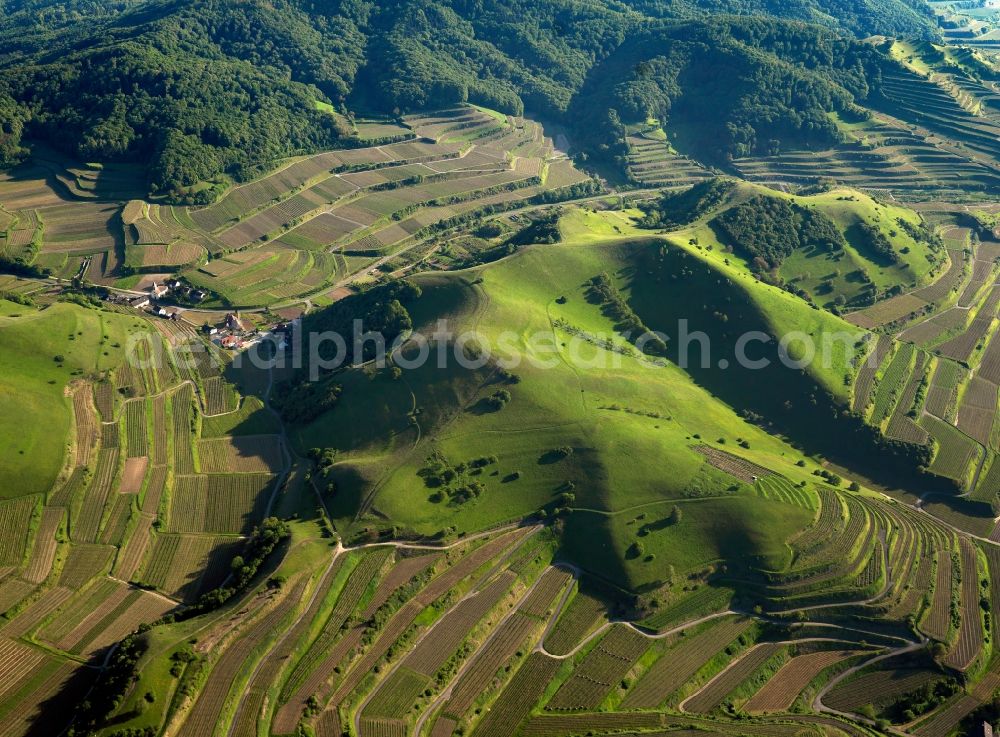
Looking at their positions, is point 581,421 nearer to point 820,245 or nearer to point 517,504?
point 517,504

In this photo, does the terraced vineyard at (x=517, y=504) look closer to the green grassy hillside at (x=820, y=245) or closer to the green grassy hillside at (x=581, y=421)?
the green grassy hillside at (x=581, y=421)

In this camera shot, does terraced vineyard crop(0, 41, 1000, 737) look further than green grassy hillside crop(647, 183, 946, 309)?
No

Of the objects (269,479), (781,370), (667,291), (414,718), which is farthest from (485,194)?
(414,718)

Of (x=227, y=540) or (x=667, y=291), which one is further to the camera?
(x=667, y=291)

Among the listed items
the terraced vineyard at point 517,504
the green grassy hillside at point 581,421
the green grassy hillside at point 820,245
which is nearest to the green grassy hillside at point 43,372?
the terraced vineyard at point 517,504

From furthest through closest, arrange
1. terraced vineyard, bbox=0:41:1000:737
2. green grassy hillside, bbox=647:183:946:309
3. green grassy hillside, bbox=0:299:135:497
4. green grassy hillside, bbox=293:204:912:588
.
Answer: green grassy hillside, bbox=647:183:946:309 → green grassy hillside, bbox=0:299:135:497 → green grassy hillside, bbox=293:204:912:588 → terraced vineyard, bbox=0:41:1000:737

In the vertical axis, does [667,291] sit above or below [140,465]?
above

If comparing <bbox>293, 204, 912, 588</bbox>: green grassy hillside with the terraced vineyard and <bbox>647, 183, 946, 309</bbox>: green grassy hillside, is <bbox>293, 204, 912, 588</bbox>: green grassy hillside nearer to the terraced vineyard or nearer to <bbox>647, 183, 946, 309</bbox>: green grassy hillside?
the terraced vineyard

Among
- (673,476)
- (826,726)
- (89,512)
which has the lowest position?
(89,512)

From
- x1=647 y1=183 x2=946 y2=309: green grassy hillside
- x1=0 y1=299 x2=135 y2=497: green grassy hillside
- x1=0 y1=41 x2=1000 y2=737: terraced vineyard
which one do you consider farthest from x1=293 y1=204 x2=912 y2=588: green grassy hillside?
x1=0 y1=299 x2=135 y2=497: green grassy hillside

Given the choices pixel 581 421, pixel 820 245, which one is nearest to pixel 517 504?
pixel 581 421

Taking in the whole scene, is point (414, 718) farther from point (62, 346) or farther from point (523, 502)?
point (62, 346)
